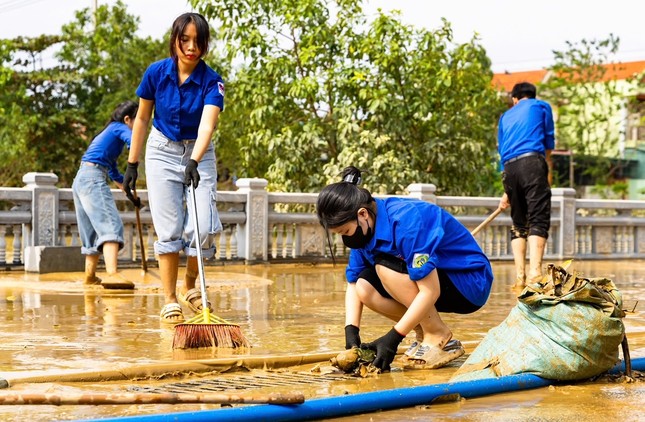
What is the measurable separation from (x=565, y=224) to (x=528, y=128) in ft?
25.5

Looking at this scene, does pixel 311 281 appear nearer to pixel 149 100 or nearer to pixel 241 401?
pixel 149 100

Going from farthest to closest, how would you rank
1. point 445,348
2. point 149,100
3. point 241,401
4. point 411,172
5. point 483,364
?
point 411,172, point 149,100, point 445,348, point 483,364, point 241,401

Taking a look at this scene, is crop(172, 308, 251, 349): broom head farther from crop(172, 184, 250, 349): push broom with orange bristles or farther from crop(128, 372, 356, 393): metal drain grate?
crop(128, 372, 356, 393): metal drain grate

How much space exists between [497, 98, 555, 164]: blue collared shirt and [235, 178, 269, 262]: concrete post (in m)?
5.06

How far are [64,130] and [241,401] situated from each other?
3089cm

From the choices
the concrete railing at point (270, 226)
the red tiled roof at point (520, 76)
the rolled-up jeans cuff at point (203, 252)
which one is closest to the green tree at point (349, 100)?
the concrete railing at point (270, 226)

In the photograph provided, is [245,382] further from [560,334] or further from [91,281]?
[91,281]

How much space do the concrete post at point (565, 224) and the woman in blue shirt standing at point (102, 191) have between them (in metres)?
9.30

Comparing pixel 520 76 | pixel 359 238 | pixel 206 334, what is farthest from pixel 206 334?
pixel 520 76

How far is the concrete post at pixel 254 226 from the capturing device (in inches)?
582

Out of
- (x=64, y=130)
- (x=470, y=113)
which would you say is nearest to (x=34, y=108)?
(x=64, y=130)

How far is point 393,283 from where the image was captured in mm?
Answer: 5422

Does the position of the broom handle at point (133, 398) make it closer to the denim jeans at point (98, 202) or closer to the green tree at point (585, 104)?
the denim jeans at point (98, 202)

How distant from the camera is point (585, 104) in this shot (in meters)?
40.4
